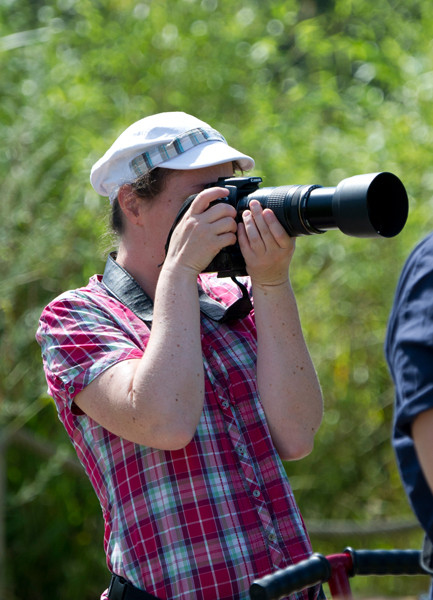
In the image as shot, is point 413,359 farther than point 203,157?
No

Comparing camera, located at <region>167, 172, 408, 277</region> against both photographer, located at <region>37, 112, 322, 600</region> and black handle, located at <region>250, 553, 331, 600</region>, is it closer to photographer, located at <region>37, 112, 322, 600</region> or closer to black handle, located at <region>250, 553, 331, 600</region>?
photographer, located at <region>37, 112, 322, 600</region>

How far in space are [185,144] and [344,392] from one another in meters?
2.05

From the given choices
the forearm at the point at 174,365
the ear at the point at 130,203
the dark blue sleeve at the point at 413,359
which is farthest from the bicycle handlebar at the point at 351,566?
the ear at the point at 130,203

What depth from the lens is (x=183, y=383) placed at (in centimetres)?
147

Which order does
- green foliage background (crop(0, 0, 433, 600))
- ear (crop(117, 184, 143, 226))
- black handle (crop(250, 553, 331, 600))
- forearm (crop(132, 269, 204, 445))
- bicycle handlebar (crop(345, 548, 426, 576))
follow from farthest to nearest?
1. green foliage background (crop(0, 0, 433, 600))
2. ear (crop(117, 184, 143, 226))
3. forearm (crop(132, 269, 204, 445))
4. bicycle handlebar (crop(345, 548, 426, 576))
5. black handle (crop(250, 553, 331, 600))

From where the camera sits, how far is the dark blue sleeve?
0.96 metres

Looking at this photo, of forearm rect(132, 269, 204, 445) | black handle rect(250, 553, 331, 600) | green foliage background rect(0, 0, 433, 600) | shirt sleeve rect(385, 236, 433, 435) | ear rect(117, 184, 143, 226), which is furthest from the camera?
green foliage background rect(0, 0, 433, 600)

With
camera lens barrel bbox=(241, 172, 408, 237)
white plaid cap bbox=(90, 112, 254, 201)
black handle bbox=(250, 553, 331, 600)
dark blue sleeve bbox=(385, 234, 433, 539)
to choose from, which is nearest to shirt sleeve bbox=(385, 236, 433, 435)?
dark blue sleeve bbox=(385, 234, 433, 539)

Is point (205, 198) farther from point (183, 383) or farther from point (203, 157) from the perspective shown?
point (183, 383)

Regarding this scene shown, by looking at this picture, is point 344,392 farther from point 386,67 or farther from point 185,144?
point 185,144

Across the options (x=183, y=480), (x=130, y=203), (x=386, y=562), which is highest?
(x=130, y=203)

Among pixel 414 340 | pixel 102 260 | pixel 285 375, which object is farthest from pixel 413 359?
pixel 102 260

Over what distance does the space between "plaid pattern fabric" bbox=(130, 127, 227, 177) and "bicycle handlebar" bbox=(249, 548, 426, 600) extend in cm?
76

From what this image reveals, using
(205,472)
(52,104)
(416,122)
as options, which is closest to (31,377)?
(52,104)
